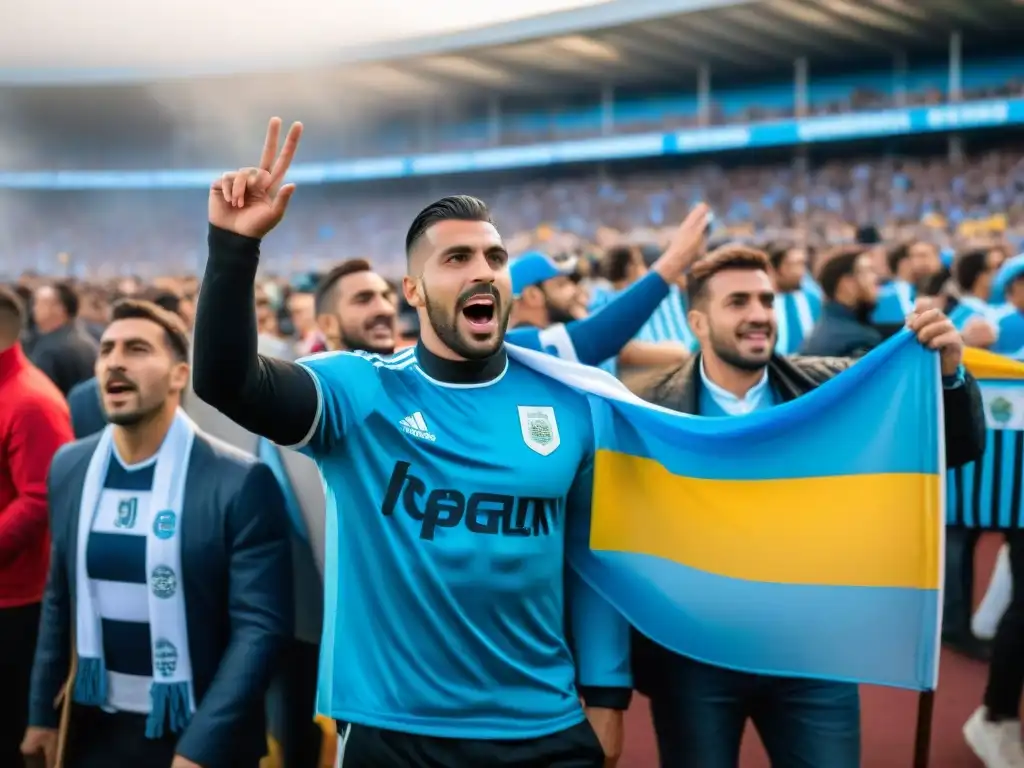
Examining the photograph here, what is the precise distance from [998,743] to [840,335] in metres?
2.07

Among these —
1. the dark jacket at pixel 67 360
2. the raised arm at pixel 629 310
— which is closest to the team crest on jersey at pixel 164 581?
the raised arm at pixel 629 310

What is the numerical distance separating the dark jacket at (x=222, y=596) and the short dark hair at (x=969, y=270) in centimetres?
491

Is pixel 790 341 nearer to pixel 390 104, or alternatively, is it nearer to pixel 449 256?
pixel 449 256

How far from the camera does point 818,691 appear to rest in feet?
8.48

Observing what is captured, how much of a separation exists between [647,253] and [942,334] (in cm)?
872

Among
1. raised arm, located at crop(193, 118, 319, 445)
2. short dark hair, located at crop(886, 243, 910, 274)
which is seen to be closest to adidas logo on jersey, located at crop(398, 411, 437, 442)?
raised arm, located at crop(193, 118, 319, 445)

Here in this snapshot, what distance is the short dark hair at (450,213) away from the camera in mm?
2248

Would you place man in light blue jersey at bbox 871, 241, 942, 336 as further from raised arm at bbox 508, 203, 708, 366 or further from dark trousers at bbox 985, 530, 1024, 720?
raised arm at bbox 508, 203, 708, 366

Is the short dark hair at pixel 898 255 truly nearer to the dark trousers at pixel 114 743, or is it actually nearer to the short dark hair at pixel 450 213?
the short dark hair at pixel 450 213

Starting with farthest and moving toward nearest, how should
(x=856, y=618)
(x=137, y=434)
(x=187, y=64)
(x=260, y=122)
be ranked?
(x=260, y=122) < (x=187, y=64) < (x=137, y=434) < (x=856, y=618)

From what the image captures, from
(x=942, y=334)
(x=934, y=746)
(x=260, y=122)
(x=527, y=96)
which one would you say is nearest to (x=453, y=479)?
(x=942, y=334)

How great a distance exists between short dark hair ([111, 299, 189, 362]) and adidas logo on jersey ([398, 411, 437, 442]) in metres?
1.07

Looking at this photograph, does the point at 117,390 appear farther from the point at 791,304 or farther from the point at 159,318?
the point at 791,304

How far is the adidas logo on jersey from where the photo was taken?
2.14 metres
